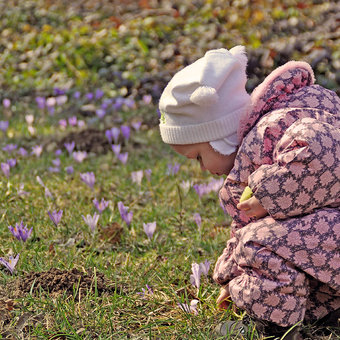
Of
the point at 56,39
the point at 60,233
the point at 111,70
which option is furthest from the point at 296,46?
the point at 60,233

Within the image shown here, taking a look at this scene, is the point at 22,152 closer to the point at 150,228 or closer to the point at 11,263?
the point at 150,228

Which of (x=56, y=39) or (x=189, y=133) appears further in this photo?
(x=56, y=39)

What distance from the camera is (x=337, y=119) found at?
2.74 m

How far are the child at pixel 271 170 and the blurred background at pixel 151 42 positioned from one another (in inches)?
158

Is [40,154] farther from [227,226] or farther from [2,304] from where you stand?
[2,304]

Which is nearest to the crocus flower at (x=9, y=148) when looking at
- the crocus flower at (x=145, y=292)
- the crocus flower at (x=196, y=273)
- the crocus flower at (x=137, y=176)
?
the crocus flower at (x=137, y=176)

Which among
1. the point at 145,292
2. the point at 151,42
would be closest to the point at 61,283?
the point at 145,292

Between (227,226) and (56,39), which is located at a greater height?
(227,226)

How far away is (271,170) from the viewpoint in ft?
8.32

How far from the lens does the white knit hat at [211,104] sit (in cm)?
274

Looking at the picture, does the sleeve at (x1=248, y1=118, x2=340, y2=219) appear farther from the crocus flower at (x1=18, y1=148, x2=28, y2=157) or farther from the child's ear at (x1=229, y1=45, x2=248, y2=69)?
the crocus flower at (x1=18, y1=148, x2=28, y2=157)

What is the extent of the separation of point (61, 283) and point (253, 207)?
0.97 metres

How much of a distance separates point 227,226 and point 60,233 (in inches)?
41.6

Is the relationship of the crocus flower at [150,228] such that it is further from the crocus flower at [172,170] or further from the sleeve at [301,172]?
the crocus flower at [172,170]
